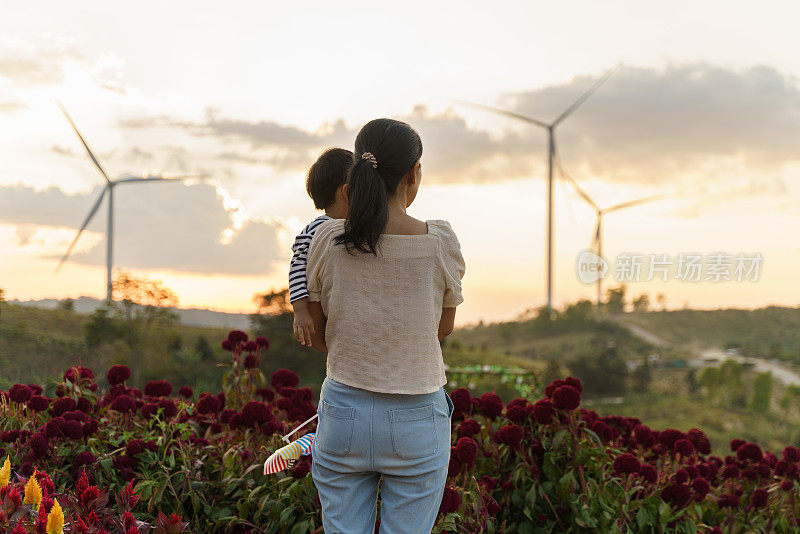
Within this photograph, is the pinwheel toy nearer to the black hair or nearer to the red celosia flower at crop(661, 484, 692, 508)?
the black hair

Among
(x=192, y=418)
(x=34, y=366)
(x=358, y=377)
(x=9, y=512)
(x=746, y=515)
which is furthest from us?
(x=34, y=366)

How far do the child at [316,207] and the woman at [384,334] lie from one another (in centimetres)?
5

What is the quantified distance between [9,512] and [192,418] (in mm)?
2007

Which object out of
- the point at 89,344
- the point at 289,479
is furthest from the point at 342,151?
the point at 89,344

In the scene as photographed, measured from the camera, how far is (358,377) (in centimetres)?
265

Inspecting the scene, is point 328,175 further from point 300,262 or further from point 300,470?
point 300,470

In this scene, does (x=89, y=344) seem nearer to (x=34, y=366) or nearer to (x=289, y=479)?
(x=34, y=366)

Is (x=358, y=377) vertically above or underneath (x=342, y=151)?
underneath

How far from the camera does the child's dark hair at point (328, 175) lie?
3.05 m

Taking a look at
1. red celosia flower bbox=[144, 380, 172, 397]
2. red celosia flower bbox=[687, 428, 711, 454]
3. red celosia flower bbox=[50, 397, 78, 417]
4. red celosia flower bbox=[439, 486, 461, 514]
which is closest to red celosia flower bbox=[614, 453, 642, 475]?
red celosia flower bbox=[687, 428, 711, 454]

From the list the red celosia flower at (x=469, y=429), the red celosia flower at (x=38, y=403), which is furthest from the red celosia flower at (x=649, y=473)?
the red celosia flower at (x=38, y=403)

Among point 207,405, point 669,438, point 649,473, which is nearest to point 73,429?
point 207,405

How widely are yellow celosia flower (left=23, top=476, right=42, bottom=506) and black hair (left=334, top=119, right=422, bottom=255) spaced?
4.27ft

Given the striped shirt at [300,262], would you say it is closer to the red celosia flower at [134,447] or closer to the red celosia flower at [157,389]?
the red celosia flower at [134,447]
